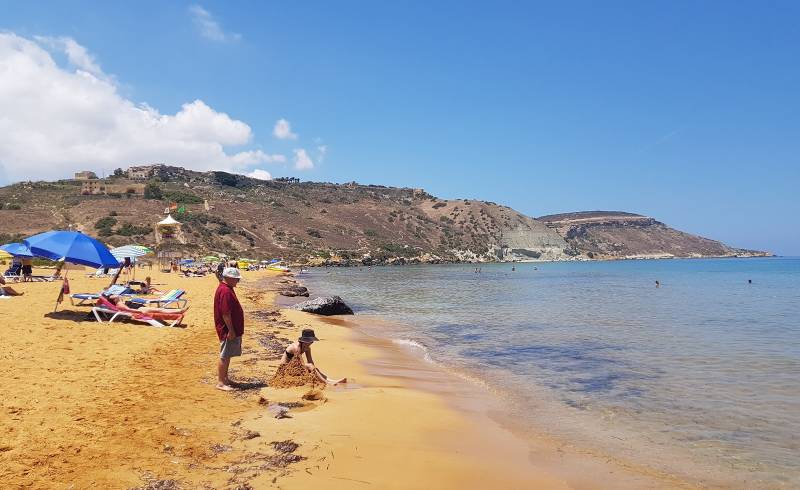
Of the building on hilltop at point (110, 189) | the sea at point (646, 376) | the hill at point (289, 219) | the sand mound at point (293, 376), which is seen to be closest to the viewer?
the sea at point (646, 376)

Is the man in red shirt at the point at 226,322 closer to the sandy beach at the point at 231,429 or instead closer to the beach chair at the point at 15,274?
the sandy beach at the point at 231,429

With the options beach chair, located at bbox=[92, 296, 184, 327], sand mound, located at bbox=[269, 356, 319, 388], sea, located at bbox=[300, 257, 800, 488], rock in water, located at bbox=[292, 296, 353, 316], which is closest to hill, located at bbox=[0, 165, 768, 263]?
rock in water, located at bbox=[292, 296, 353, 316]

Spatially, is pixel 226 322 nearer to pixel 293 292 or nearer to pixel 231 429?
pixel 231 429

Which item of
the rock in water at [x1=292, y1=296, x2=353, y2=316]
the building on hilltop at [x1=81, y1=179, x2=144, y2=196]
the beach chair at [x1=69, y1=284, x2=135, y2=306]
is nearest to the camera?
the beach chair at [x1=69, y1=284, x2=135, y2=306]

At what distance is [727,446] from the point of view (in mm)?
6352

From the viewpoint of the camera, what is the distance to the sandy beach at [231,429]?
4.47 metres

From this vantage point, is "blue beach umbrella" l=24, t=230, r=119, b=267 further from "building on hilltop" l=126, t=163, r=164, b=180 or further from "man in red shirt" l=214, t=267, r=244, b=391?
"building on hilltop" l=126, t=163, r=164, b=180

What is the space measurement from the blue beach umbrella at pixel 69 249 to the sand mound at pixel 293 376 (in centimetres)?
686

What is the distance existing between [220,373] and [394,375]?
3713 millimetres

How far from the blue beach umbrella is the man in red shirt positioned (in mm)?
6444

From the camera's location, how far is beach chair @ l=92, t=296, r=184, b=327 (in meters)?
12.2

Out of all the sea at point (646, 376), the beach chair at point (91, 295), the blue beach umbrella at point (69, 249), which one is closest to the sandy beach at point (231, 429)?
the sea at point (646, 376)

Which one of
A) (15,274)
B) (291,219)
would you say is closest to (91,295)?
(15,274)

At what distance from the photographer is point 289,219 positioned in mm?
100688
